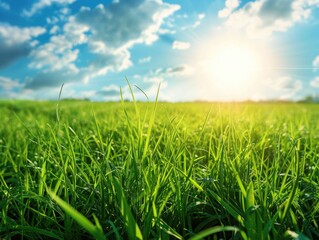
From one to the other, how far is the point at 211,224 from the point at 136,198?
315 millimetres

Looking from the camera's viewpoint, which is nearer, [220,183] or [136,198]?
[136,198]

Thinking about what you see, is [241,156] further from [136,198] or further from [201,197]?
[136,198]

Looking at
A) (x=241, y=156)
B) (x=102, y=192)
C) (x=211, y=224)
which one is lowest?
(x=211, y=224)

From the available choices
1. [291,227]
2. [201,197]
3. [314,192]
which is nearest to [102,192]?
[201,197]

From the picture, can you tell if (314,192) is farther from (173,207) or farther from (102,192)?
(102,192)

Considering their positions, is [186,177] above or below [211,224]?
above

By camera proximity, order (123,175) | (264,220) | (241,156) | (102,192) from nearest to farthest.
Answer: (264,220) → (102,192) → (123,175) → (241,156)

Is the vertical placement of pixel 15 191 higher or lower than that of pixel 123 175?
lower

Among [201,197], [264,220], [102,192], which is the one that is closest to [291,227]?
[264,220]

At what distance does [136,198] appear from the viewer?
1.02 meters

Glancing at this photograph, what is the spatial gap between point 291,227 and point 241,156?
34 cm

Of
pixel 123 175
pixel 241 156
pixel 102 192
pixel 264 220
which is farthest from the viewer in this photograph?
pixel 241 156

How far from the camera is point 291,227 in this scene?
42.3 inches

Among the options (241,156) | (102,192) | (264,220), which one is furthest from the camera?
(241,156)
